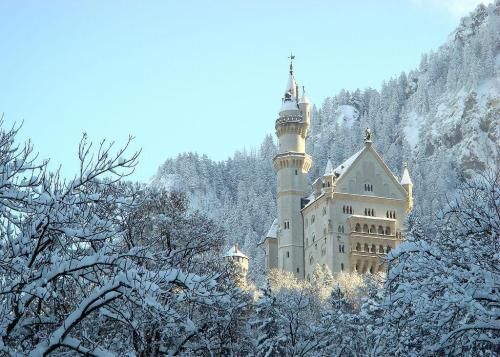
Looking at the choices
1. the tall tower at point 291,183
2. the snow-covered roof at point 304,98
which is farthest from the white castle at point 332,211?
the snow-covered roof at point 304,98

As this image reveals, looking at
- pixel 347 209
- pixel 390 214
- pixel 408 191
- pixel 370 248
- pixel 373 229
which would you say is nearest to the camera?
pixel 370 248

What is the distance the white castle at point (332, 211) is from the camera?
114 m

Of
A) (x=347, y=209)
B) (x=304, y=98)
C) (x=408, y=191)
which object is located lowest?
(x=347, y=209)

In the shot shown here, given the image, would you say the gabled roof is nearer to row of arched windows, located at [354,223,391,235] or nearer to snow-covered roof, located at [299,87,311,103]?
row of arched windows, located at [354,223,391,235]

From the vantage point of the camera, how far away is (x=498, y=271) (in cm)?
1614

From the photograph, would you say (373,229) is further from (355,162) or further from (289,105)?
(289,105)

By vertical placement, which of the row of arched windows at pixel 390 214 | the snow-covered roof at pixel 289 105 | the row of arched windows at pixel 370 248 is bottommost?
the row of arched windows at pixel 370 248

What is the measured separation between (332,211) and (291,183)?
32.9 feet

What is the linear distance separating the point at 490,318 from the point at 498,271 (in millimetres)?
887

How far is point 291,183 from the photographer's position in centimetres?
12269

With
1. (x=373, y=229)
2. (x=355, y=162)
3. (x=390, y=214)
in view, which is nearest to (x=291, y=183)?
(x=355, y=162)

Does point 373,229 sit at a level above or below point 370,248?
above

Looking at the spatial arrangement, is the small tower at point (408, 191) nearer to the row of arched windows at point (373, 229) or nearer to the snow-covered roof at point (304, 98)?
the row of arched windows at point (373, 229)

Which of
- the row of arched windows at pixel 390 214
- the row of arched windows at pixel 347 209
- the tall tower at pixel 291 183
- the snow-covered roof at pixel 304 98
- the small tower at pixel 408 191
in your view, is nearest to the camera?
the row of arched windows at pixel 347 209
